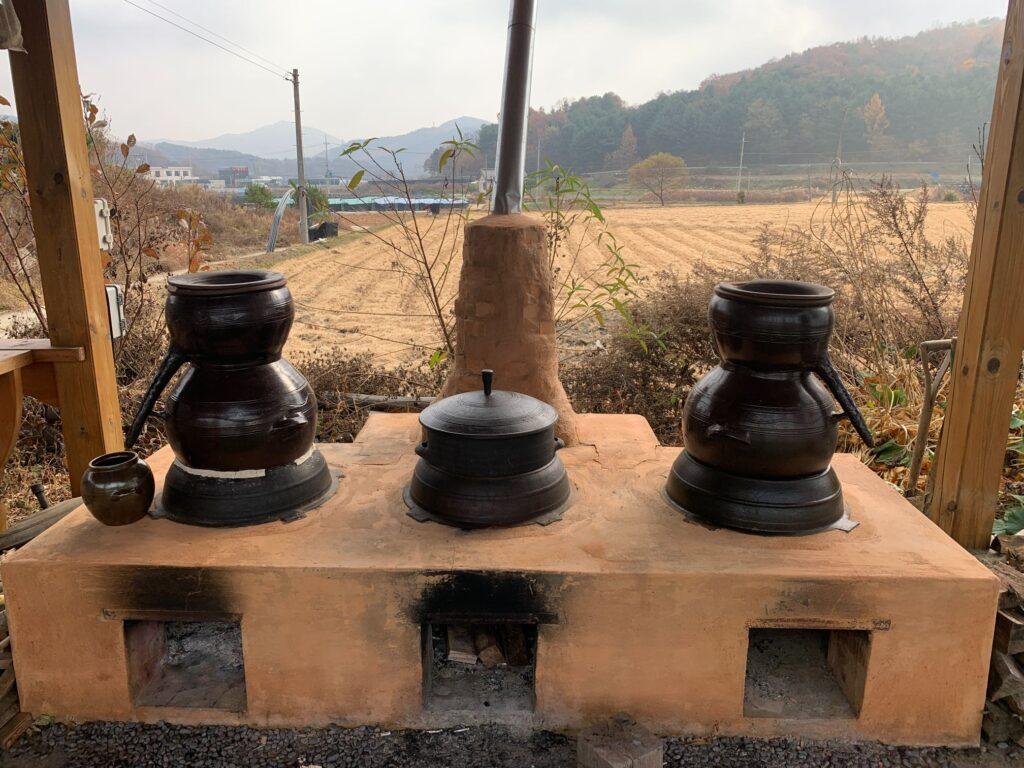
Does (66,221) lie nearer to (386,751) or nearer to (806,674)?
(386,751)

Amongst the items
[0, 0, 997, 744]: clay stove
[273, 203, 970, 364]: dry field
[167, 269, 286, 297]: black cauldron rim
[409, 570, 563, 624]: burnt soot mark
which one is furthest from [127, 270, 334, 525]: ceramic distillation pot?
[273, 203, 970, 364]: dry field

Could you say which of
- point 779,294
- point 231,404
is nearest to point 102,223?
point 231,404

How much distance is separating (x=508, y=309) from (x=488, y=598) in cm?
150

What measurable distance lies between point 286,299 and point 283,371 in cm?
27

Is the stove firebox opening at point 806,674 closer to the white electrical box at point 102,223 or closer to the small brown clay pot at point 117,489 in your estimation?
the small brown clay pot at point 117,489

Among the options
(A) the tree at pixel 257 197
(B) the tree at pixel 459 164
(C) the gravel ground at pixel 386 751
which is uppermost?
(A) the tree at pixel 257 197

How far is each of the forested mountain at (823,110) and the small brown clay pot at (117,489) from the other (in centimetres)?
3905

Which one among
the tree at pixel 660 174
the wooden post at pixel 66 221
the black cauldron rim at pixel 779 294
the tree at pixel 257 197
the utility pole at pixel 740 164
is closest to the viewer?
the black cauldron rim at pixel 779 294

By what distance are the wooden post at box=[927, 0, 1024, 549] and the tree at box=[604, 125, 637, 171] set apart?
40.4m

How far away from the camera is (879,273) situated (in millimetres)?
5215

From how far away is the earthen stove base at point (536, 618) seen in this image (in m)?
2.17

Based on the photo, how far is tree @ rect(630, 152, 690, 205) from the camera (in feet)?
125

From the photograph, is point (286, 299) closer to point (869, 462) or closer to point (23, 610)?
point (23, 610)

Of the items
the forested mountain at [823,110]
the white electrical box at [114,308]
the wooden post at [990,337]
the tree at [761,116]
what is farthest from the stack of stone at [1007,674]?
the tree at [761,116]
